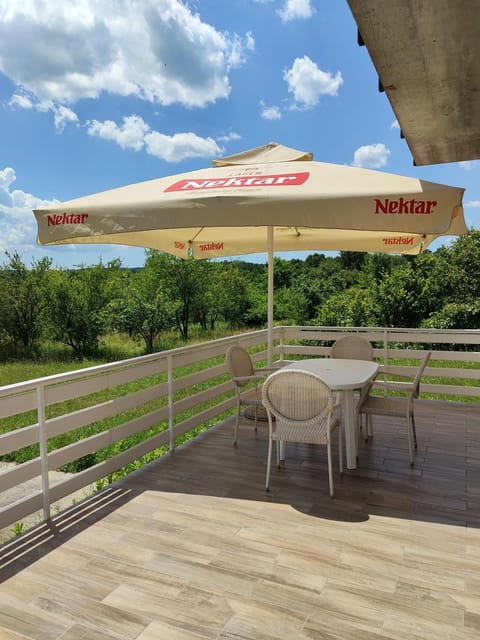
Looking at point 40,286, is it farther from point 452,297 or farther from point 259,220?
point 259,220

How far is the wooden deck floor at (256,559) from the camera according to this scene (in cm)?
198

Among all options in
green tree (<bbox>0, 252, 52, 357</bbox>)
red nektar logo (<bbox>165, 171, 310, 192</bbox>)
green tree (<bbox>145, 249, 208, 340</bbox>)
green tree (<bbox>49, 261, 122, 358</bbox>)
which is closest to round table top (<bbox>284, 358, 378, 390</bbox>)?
red nektar logo (<bbox>165, 171, 310, 192</bbox>)

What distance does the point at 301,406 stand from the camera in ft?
10.4

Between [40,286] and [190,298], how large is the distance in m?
5.95

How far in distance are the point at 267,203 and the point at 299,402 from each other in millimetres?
1332

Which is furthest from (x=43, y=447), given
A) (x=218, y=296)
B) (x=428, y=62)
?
(x=218, y=296)

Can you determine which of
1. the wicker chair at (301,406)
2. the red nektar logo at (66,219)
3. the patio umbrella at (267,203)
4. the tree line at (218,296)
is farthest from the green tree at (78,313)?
the wicker chair at (301,406)

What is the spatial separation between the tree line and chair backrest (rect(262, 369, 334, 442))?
382 inches

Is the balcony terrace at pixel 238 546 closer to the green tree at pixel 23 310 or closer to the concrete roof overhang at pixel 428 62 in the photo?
the concrete roof overhang at pixel 428 62

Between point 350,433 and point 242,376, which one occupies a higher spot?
point 242,376

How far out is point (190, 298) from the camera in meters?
19.8

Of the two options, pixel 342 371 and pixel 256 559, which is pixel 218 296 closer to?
pixel 342 371

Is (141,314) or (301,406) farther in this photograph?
(141,314)

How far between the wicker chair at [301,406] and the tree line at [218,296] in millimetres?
9701
